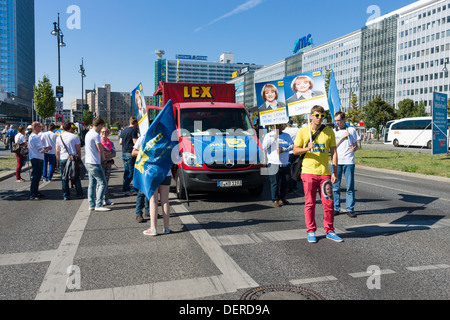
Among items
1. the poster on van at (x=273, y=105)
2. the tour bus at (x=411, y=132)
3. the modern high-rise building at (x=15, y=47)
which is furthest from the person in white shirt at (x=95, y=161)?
the modern high-rise building at (x=15, y=47)

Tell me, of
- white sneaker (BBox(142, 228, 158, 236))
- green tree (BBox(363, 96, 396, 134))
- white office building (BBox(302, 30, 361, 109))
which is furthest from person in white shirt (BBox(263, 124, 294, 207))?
white office building (BBox(302, 30, 361, 109))

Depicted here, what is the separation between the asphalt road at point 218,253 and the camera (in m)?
3.81

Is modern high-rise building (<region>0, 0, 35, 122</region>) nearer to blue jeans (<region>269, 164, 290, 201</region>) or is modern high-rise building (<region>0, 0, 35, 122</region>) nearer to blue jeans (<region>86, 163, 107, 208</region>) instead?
blue jeans (<region>86, 163, 107, 208</region>)

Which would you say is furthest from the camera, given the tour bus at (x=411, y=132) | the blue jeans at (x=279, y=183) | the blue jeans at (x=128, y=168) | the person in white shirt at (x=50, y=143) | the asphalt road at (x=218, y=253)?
the tour bus at (x=411, y=132)

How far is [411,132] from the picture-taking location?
40188 millimetres

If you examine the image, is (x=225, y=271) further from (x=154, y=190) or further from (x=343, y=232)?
(x=343, y=232)

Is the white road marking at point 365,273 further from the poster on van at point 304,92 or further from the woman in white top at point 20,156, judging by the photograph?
the woman in white top at point 20,156

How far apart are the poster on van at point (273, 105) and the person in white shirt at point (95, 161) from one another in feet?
12.2

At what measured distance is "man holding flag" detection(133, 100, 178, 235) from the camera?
19.2 ft

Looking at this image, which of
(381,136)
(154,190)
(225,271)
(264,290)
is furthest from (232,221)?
(381,136)

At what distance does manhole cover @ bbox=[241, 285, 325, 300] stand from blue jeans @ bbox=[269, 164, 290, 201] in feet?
14.2

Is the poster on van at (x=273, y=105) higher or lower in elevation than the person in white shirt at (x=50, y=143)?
higher

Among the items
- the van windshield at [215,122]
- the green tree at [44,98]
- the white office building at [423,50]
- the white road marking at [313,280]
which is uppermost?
the white office building at [423,50]

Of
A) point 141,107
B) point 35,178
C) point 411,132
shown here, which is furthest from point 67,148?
point 411,132
